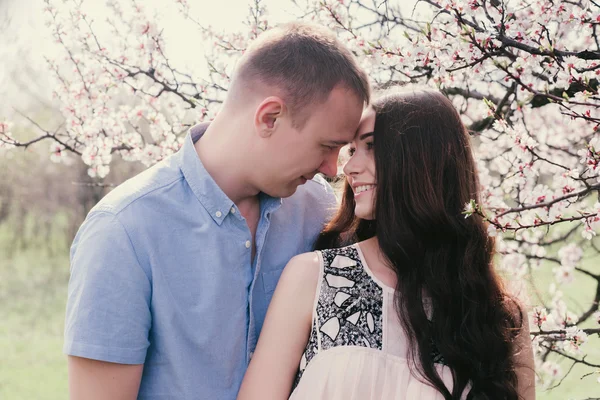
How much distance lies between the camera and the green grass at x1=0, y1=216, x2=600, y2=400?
6.91 metres

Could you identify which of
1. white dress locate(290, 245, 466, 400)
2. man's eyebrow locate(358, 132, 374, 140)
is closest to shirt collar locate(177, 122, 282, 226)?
white dress locate(290, 245, 466, 400)

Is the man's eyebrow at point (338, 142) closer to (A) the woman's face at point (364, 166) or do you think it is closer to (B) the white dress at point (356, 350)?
(A) the woman's face at point (364, 166)

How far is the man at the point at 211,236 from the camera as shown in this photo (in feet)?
5.18

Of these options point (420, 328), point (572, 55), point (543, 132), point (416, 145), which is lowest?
point (420, 328)

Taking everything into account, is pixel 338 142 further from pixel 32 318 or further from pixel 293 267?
pixel 32 318

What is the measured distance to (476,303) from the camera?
1829 mm

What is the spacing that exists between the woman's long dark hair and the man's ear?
281 mm

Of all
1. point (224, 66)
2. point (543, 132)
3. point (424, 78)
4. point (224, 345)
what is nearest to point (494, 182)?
point (543, 132)

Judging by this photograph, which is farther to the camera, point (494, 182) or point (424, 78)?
point (494, 182)

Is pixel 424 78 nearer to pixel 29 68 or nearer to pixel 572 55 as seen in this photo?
pixel 572 55

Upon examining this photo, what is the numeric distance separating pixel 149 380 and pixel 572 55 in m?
1.54

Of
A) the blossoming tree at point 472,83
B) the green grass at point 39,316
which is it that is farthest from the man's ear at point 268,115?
the green grass at point 39,316

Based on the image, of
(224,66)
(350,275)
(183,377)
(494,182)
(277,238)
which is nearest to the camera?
(183,377)

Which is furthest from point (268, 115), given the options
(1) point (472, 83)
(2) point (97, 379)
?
(1) point (472, 83)
